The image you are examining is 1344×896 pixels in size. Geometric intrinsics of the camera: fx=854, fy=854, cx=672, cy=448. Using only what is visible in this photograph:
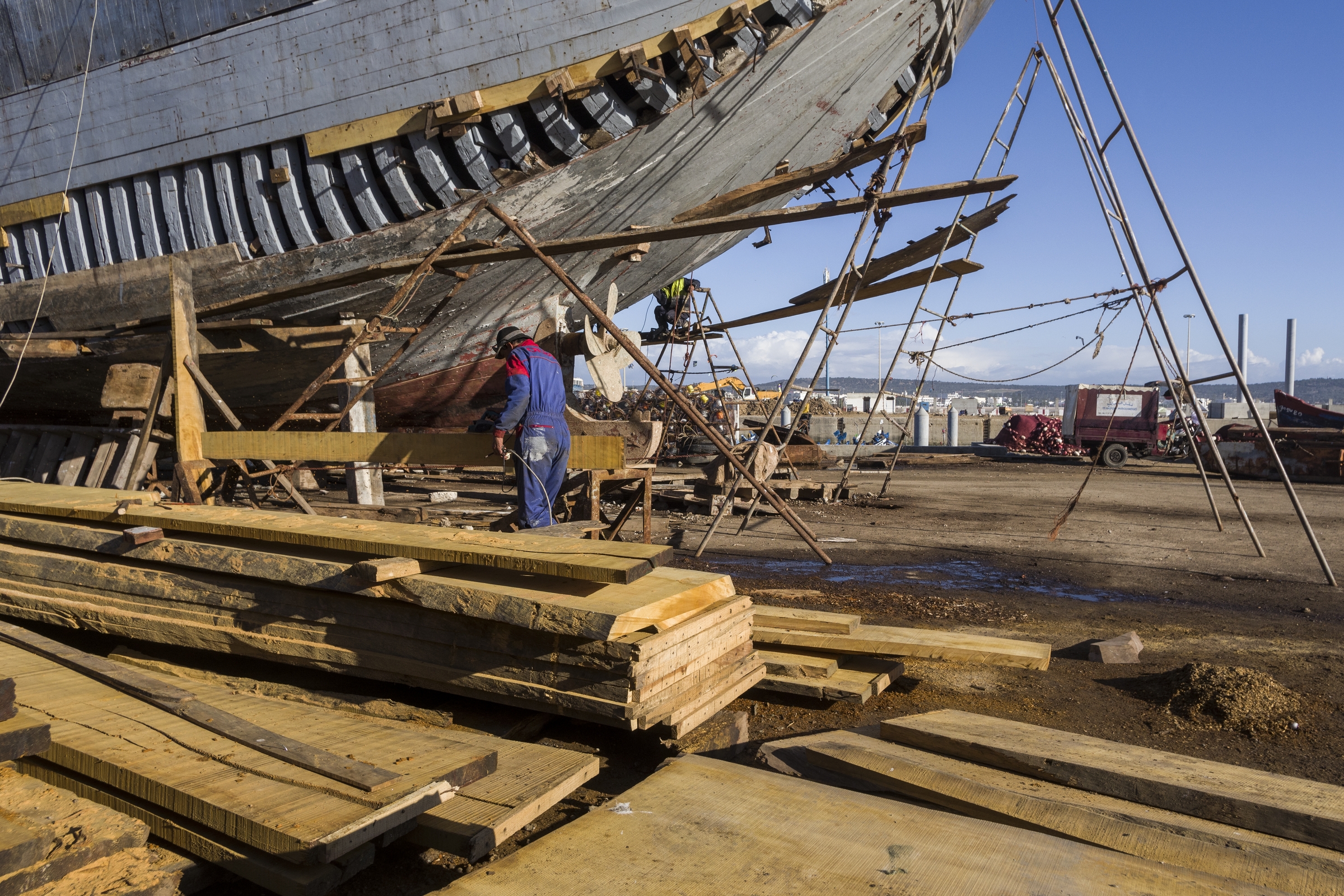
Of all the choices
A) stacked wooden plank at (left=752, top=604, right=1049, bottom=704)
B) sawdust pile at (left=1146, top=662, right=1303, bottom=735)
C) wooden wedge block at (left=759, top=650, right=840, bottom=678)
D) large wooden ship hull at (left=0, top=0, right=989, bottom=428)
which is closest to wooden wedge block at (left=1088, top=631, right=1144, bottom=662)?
sawdust pile at (left=1146, top=662, right=1303, bottom=735)

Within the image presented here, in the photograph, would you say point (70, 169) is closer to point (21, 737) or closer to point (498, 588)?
point (498, 588)

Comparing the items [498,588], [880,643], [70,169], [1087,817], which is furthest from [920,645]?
[70,169]

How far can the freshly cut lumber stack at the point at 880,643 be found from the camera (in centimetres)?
418

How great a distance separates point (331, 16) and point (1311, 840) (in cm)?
958

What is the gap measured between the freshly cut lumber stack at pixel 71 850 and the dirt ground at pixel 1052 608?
1.37 ft

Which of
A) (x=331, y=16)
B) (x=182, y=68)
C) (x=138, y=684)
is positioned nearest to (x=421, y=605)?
(x=138, y=684)

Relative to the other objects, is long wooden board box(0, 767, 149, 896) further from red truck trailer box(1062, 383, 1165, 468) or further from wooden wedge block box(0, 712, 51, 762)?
red truck trailer box(1062, 383, 1165, 468)

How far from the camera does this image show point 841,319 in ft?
25.9

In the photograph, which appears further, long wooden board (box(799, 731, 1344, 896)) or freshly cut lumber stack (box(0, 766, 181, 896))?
long wooden board (box(799, 731, 1344, 896))

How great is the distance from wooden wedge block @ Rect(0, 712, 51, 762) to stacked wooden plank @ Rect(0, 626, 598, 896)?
1.07 feet

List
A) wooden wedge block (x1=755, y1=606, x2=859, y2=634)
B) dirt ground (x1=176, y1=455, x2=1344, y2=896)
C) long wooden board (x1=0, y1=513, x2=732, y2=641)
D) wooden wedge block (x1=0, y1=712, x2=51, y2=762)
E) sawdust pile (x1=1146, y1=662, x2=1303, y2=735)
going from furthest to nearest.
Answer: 1. wooden wedge block (x1=755, y1=606, x2=859, y2=634)
2. sawdust pile (x1=1146, y1=662, x2=1303, y2=735)
3. dirt ground (x1=176, y1=455, x2=1344, y2=896)
4. long wooden board (x1=0, y1=513, x2=732, y2=641)
5. wooden wedge block (x1=0, y1=712, x2=51, y2=762)

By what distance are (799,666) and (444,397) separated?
790cm

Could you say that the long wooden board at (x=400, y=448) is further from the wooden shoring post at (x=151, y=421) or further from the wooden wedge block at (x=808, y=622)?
the wooden wedge block at (x=808, y=622)

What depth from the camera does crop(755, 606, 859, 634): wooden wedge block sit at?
4.32 metres
